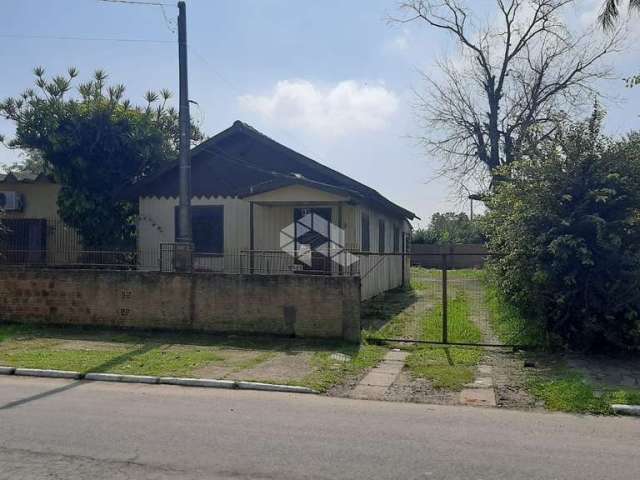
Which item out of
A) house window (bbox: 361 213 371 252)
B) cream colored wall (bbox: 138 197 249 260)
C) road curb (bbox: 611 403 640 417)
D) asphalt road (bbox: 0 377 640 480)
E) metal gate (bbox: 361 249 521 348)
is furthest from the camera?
house window (bbox: 361 213 371 252)

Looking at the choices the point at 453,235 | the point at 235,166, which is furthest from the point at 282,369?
the point at 453,235

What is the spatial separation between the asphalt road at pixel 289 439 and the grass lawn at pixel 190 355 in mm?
1228

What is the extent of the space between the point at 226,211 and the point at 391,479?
13.2 metres

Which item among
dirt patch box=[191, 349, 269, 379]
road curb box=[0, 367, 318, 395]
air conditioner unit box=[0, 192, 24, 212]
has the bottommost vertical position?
road curb box=[0, 367, 318, 395]

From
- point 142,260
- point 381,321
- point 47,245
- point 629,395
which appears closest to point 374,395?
point 629,395

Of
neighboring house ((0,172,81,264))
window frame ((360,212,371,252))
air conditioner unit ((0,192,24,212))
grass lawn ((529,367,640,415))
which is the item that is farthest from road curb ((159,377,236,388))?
air conditioner unit ((0,192,24,212))

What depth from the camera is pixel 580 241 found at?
964 centimetres

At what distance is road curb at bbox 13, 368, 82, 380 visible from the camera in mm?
8802

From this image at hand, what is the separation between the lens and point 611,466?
4973mm

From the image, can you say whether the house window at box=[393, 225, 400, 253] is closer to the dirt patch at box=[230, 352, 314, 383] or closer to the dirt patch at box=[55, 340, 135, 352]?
the dirt patch at box=[230, 352, 314, 383]

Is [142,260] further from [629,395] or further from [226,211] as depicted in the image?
[629,395]

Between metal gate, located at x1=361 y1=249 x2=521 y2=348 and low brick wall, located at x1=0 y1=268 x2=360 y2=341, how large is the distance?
3.71 feet

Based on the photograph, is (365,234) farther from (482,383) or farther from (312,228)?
(482,383)

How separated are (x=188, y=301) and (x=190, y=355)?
2.48m
